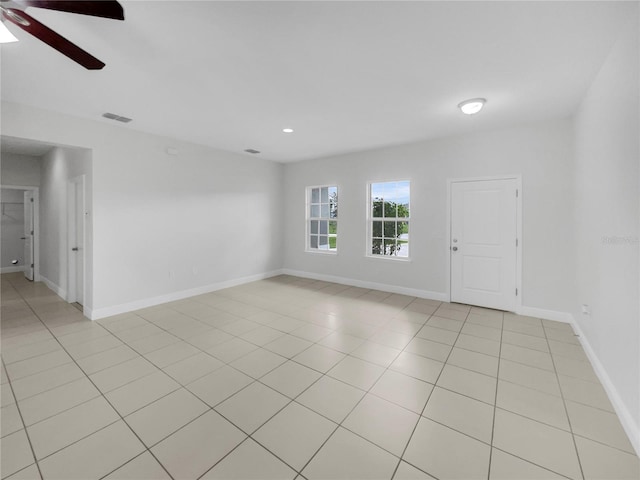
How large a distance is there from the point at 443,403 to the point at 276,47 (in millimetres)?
2976

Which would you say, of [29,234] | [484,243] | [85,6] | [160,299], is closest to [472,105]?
[484,243]

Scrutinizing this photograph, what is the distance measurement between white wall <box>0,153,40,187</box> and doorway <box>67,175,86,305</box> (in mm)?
2353

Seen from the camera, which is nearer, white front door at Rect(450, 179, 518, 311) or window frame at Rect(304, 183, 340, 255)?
white front door at Rect(450, 179, 518, 311)

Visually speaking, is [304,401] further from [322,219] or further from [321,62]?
[322,219]

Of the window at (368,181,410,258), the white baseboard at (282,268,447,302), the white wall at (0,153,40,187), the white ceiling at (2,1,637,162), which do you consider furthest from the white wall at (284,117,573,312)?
the white wall at (0,153,40,187)

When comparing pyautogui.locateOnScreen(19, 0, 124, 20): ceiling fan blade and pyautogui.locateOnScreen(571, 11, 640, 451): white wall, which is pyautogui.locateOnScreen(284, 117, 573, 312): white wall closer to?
pyautogui.locateOnScreen(571, 11, 640, 451): white wall

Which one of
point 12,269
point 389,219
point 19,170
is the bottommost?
point 12,269

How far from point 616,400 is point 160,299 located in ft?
17.3

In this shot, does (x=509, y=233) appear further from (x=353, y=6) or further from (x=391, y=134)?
(x=353, y=6)

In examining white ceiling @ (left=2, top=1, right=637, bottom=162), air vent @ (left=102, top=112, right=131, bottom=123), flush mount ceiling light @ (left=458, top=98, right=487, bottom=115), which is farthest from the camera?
air vent @ (left=102, top=112, right=131, bottom=123)

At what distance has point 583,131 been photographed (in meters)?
3.00

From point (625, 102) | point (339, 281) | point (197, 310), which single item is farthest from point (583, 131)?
point (197, 310)

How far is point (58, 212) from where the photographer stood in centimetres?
484

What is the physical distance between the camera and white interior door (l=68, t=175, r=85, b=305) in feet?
13.2
